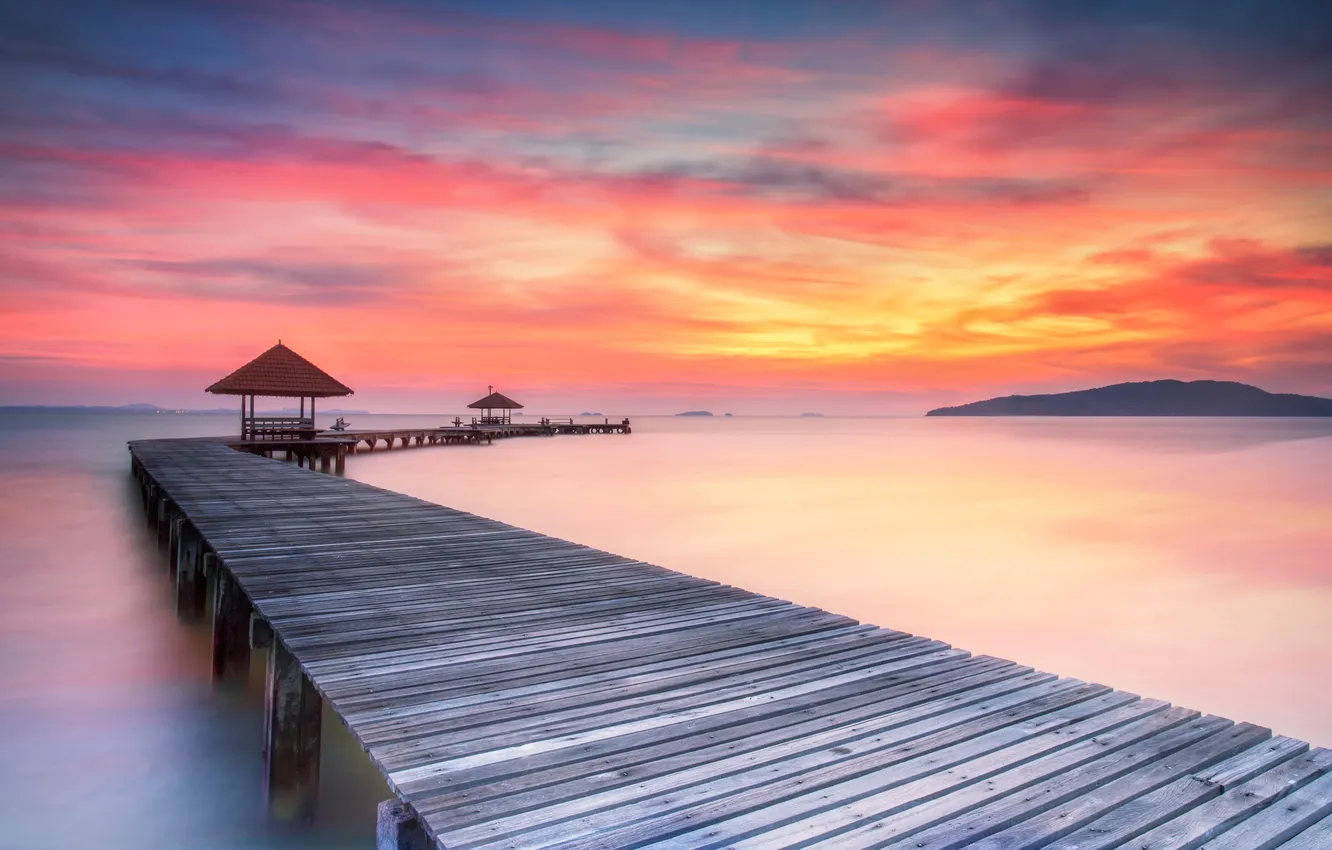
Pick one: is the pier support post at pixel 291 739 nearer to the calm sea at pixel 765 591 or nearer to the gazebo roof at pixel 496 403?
the calm sea at pixel 765 591

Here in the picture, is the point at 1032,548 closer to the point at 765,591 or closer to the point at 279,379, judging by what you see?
the point at 765,591

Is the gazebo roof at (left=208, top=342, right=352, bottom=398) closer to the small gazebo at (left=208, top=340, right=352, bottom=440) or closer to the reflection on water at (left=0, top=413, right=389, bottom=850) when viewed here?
the small gazebo at (left=208, top=340, right=352, bottom=440)

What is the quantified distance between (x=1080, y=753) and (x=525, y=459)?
29262 mm

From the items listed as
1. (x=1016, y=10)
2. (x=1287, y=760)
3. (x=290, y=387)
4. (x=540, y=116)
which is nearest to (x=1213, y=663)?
(x=1287, y=760)

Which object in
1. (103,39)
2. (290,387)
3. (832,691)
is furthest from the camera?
(290,387)

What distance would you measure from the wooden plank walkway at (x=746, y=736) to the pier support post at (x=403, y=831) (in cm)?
8

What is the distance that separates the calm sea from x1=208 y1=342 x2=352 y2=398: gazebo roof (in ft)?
9.72

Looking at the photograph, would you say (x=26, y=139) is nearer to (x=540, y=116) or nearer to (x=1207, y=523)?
(x=540, y=116)

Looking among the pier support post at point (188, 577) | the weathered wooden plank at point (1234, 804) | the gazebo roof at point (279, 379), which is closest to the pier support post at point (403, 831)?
the weathered wooden plank at point (1234, 804)

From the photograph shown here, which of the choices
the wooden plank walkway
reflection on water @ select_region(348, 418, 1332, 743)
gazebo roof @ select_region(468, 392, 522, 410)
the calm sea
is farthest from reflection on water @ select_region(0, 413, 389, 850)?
gazebo roof @ select_region(468, 392, 522, 410)

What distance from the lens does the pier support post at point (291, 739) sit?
3.84 metres

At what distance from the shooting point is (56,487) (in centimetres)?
2038

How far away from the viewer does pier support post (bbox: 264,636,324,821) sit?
3.84 meters

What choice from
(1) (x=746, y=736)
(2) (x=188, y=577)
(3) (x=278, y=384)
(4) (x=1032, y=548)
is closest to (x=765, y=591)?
(4) (x=1032, y=548)
